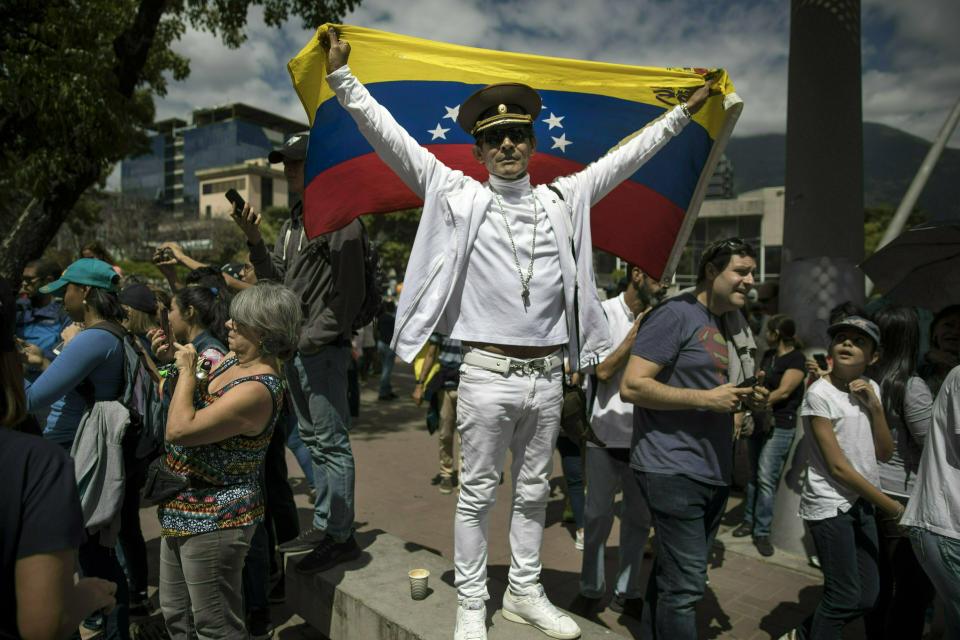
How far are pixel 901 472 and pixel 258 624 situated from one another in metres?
3.44

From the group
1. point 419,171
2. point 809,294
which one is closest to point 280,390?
point 419,171

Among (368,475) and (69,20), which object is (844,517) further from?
(69,20)

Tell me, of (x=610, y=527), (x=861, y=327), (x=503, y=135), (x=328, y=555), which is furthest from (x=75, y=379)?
(x=861, y=327)

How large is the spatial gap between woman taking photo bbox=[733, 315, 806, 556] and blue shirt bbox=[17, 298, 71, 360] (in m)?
5.93

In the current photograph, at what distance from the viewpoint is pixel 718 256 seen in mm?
2844

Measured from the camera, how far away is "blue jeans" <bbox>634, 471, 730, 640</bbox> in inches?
106

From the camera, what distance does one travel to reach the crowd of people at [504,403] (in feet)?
8.44

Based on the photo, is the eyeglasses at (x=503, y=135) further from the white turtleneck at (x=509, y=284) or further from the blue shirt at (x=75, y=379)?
the blue shirt at (x=75, y=379)

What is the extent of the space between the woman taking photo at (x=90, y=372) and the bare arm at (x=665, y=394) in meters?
2.54

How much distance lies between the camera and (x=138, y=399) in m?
3.37

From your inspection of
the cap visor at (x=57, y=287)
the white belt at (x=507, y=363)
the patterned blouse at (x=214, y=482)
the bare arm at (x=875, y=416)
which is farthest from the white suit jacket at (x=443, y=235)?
the cap visor at (x=57, y=287)

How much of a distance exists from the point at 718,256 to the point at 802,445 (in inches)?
Answer: 111

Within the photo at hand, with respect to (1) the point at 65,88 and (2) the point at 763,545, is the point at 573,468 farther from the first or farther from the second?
(1) the point at 65,88

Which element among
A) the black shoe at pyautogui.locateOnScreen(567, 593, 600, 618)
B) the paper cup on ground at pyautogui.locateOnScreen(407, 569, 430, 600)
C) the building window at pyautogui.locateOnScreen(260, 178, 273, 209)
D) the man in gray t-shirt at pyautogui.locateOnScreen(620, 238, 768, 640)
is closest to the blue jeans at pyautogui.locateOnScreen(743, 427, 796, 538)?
the black shoe at pyautogui.locateOnScreen(567, 593, 600, 618)
